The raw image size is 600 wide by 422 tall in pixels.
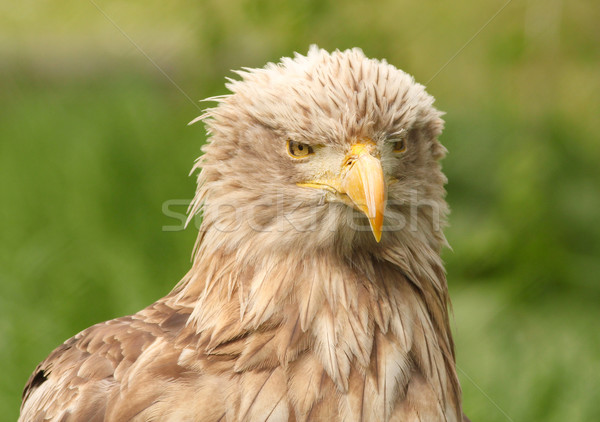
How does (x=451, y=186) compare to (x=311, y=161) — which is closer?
(x=311, y=161)

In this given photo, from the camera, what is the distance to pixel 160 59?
467 centimetres

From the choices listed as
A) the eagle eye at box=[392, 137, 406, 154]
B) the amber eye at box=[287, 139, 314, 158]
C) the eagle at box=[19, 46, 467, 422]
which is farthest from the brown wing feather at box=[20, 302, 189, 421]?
the eagle eye at box=[392, 137, 406, 154]

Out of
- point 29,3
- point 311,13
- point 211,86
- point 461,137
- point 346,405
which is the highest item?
point 29,3

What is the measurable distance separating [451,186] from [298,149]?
2430 mm

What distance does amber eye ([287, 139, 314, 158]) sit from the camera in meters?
2.17

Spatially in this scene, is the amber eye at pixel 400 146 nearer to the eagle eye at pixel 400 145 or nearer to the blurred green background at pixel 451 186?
the eagle eye at pixel 400 145

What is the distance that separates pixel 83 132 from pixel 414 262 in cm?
312

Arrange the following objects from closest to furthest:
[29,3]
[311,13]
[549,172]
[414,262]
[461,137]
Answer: [414,262]
[311,13]
[549,172]
[461,137]
[29,3]

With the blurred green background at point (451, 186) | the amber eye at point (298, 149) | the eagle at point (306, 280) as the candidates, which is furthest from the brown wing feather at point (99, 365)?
the blurred green background at point (451, 186)

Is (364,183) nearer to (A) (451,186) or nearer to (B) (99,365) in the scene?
(B) (99,365)

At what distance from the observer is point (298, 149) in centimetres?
219

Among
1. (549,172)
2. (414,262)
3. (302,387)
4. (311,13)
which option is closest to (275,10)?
(311,13)

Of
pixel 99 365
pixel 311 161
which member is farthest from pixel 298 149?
pixel 99 365

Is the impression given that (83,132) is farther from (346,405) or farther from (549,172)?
(346,405)
